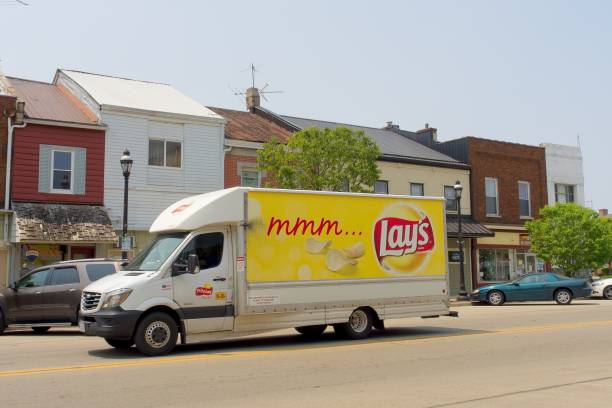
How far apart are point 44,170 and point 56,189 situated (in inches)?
30.5

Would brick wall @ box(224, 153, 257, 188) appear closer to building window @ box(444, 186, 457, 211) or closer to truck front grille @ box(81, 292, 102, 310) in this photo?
building window @ box(444, 186, 457, 211)

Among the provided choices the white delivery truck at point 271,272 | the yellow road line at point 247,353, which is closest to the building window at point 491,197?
the yellow road line at point 247,353

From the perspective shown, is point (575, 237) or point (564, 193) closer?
point (575, 237)

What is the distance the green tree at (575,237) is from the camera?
31.2 metres

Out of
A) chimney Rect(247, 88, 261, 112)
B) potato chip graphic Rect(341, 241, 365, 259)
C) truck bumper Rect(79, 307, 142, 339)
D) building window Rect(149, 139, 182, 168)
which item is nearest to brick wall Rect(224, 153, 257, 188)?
building window Rect(149, 139, 182, 168)

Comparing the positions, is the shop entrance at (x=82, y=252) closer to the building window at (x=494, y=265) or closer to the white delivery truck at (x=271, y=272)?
the white delivery truck at (x=271, y=272)

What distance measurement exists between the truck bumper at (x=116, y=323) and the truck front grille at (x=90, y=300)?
9.7 inches

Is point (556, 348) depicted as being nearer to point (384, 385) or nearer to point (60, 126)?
point (384, 385)

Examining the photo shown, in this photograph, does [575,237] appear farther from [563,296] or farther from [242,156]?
[242,156]

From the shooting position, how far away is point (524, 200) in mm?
37531

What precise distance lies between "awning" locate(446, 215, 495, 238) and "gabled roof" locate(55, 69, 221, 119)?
13283 millimetres

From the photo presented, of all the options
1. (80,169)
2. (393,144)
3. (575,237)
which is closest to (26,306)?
(80,169)

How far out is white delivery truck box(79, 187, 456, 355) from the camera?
1126 centimetres

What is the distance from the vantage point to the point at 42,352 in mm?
12008
